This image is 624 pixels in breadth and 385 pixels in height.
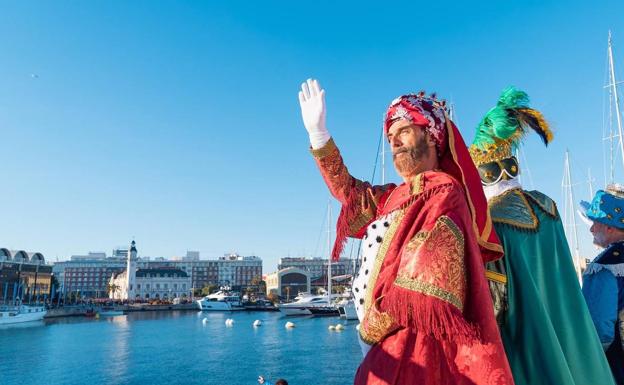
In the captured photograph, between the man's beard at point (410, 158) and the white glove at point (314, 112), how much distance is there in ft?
1.90

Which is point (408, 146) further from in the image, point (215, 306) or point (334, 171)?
point (215, 306)

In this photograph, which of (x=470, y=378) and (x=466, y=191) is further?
(x=466, y=191)

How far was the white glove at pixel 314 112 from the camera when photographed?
107 inches

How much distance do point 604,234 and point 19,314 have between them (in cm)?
7193

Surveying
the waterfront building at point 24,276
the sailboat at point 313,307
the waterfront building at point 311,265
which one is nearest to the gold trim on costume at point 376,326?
the sailboat at point 313,307

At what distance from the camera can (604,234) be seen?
346 cm

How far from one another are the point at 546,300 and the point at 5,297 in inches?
3582

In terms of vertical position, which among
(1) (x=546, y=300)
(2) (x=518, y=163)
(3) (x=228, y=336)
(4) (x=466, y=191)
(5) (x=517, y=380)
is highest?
(2) (x=518, y=163)

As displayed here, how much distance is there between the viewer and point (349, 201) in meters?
2.93

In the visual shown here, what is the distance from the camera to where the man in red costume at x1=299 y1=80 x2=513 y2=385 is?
5.80 feet

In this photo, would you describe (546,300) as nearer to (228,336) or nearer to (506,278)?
(506,278)

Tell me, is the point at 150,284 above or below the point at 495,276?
above

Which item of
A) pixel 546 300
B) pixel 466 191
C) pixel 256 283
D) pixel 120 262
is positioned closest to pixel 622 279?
pixel 546 300

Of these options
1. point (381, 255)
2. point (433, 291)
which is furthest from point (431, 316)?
point (381, 255)
